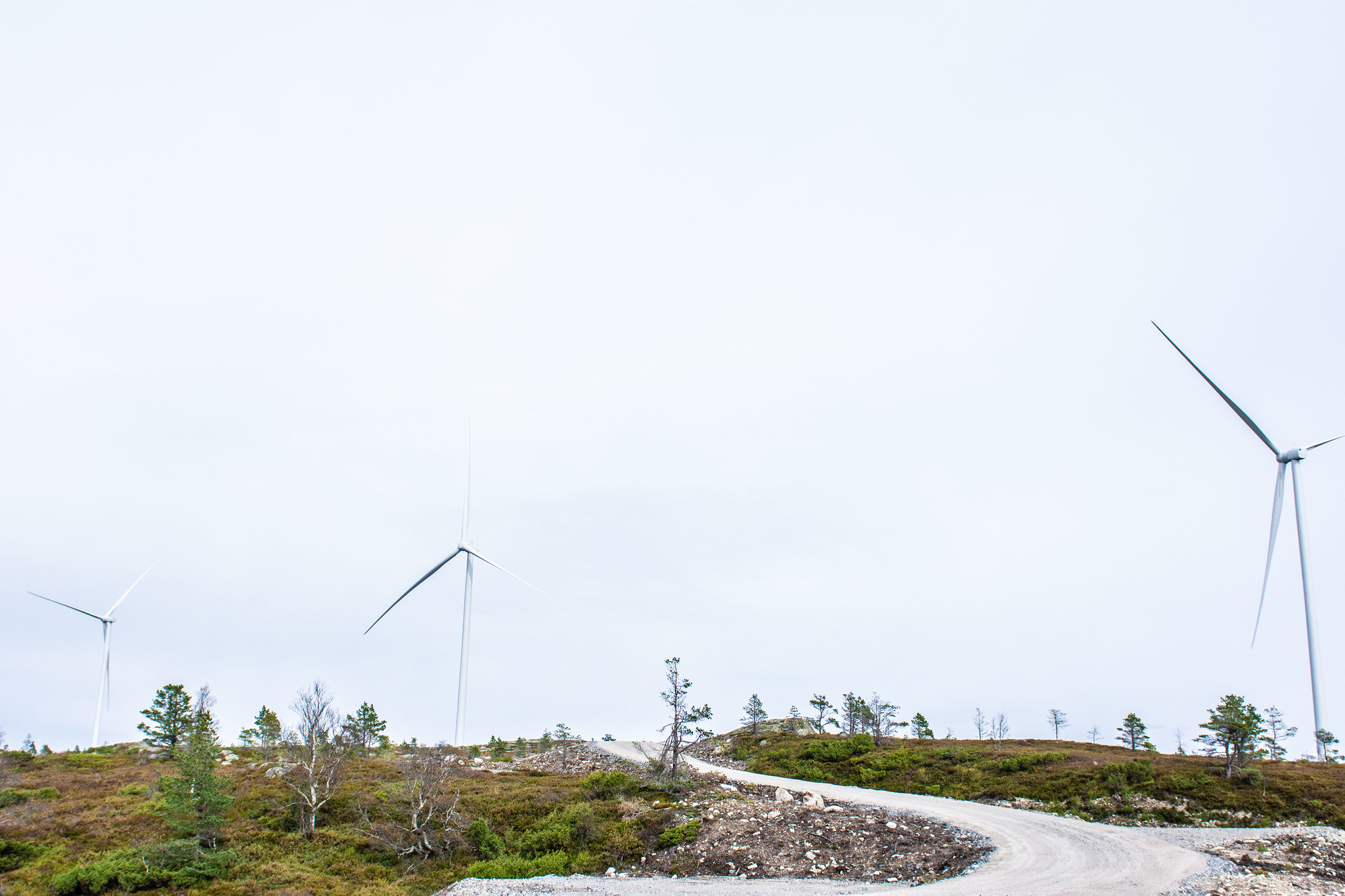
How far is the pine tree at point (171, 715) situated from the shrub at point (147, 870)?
33.5m

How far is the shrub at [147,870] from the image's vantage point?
2742 centimetres

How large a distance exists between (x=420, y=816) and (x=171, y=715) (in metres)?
38.9

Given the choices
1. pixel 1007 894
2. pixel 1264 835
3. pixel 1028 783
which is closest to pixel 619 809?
pixel 1007 894

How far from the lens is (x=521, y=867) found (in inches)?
1119

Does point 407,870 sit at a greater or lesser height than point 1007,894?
lesser

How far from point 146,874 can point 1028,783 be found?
4254cm

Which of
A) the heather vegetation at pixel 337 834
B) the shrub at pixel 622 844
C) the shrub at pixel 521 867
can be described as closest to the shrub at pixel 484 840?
the heather vegetation at pixel 337 834

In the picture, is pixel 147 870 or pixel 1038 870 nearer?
pixel 1038 870

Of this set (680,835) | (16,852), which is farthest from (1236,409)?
(16,852)

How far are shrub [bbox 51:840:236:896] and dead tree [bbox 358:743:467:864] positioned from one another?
6.32m

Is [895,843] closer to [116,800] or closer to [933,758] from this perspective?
[933,758]

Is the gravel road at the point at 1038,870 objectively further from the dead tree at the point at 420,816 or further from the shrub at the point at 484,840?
the dead tree at the point at 420,816

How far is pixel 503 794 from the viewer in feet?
128

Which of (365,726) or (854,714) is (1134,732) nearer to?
(854,714)
